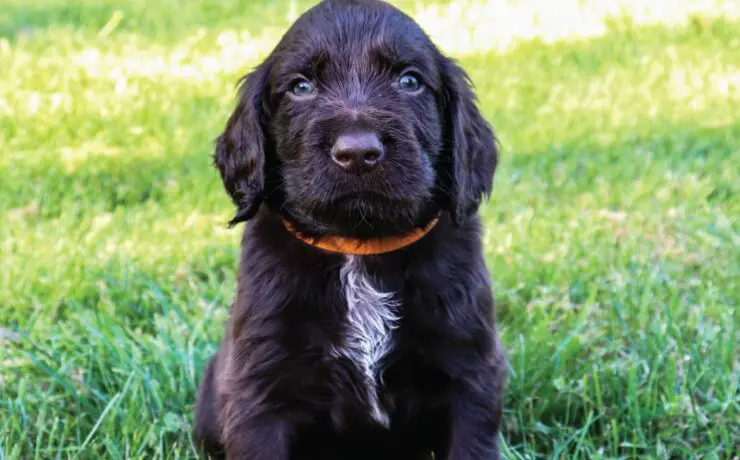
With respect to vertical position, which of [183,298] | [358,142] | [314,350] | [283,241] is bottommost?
[183,298]

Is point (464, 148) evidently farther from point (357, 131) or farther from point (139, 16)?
point (139, 16)

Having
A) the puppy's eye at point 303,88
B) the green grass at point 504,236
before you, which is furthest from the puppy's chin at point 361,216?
the green grass at point 504,236

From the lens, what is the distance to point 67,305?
402 cm

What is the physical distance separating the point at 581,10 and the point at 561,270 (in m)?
4.88

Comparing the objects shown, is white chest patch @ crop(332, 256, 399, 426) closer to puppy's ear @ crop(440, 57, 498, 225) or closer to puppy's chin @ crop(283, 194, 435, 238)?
puppy's chin @ crop(283, 194, 435, 238)

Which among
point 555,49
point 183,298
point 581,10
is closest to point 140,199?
point 183,298

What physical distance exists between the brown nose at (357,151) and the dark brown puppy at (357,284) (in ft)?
0.50

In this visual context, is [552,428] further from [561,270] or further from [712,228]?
[712,228]

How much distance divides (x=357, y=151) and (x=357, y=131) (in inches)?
2.6

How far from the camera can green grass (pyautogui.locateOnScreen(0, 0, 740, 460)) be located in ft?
10.6

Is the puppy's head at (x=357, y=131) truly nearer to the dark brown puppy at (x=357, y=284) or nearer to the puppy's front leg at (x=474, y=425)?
the dark brown puppy at (x=357, y=284)

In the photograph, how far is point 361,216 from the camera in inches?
101

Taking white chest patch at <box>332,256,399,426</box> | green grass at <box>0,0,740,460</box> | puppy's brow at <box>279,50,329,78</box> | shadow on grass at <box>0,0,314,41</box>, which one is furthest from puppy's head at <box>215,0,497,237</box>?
shadow on grass at <box>0,0,314,41</box>

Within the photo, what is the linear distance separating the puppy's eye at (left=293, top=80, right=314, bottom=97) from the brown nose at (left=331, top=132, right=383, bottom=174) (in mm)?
327
